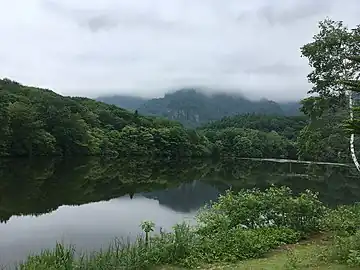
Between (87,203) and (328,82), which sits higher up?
(328,82)

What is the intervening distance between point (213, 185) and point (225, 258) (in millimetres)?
29378

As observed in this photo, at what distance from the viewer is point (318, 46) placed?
14.7m

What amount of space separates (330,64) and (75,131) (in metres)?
48.9

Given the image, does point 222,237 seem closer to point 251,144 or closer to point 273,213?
point 273,213

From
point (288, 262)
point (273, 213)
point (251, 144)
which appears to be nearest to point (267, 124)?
point (251, 144)

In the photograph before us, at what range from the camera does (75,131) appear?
59281mm

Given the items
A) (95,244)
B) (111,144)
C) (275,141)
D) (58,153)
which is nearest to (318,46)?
(95,244)

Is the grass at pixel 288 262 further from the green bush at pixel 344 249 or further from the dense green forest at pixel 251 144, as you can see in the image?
the dense green forest at pixel 251 144

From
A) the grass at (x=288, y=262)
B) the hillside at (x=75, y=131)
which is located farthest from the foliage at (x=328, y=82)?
the hillside at (x=75, y=131)

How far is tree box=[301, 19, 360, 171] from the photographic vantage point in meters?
14.3

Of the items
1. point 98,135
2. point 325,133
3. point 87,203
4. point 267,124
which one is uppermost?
point 267,124

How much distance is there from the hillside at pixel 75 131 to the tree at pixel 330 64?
39.9 meters

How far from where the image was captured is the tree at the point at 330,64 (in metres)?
14.3

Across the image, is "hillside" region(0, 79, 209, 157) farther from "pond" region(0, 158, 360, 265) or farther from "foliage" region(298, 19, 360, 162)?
"foliage" region(298, 19, 360, 162)
